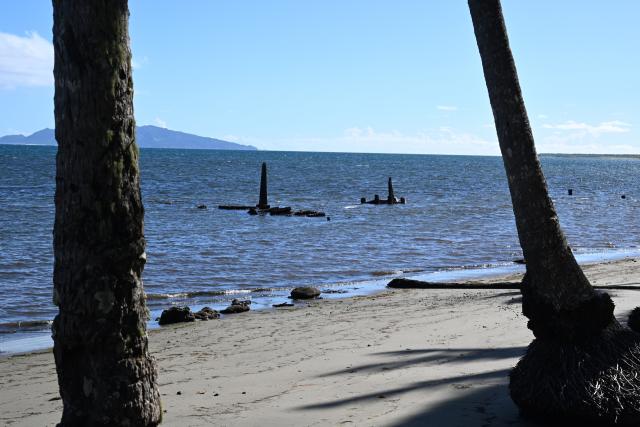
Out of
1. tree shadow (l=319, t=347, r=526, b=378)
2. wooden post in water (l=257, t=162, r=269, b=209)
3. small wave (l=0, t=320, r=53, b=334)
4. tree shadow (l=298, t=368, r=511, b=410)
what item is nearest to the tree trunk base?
tree shadow (l=298, t=368, r=511, b=410)

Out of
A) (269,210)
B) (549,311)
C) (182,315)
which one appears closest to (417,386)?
(549,311)

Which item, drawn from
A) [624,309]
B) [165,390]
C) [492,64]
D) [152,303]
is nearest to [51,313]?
[152,303]

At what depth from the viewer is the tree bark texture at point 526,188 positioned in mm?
5961

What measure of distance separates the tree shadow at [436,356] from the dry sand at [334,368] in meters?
0.01

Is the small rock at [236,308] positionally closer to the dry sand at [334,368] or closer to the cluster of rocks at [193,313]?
the cluster of rocks at [193,313]

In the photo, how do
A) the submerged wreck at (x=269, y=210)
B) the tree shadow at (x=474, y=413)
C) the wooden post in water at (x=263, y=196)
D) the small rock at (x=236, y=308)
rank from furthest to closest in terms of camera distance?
the wooden post in water at (x=263, y=196)
the submerged wreck at (x=269, y=210)
the small rock at (x=236, y=308)
the tree shadow at (x=474, y=413)

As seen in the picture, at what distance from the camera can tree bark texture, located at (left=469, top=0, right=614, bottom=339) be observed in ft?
19.6

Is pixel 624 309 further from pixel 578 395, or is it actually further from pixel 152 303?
pixel 152 303

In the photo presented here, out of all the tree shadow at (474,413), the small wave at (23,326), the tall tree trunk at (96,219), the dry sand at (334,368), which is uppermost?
the tall tree trunk at (96,219)

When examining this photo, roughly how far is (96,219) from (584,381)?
3594 mm

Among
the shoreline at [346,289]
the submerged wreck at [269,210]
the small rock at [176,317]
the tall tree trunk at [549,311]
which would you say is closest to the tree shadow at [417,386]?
the tall tree trunk at [549,311]

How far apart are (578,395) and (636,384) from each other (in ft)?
1.36

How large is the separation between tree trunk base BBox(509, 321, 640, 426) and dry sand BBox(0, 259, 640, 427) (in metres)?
0.31

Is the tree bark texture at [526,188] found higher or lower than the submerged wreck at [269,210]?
higher
